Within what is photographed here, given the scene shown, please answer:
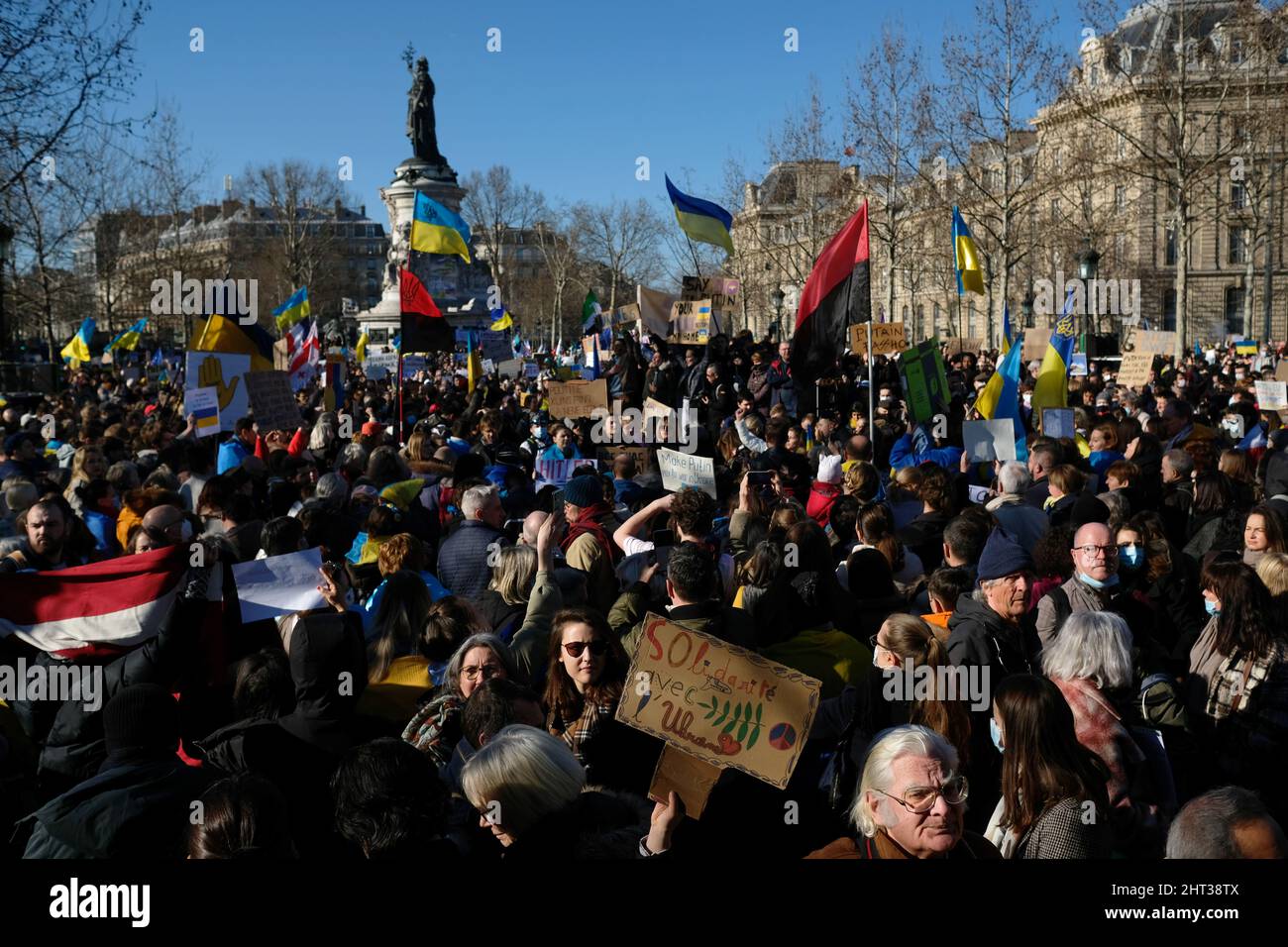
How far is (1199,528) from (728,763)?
4.90m

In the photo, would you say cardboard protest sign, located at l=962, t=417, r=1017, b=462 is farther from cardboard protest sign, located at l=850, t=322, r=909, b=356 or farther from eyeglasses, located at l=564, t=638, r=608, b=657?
eyeglasses, located at l=564, t=638, r=608, b=657

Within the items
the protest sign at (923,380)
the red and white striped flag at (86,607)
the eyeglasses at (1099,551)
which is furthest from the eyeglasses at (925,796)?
the protest sign at (923,380)

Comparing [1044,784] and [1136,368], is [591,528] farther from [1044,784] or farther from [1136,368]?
[1136,368]

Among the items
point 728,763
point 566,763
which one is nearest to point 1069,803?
point 728,763

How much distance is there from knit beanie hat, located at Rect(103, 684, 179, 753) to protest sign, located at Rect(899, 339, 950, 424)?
9.20 metres

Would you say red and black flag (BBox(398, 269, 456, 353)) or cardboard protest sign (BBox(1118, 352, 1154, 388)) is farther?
cardboard protest sign (BBox(1118, 352, 1154, 388))

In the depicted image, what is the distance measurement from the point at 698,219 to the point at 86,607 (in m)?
11.5

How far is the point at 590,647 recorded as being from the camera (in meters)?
4.23

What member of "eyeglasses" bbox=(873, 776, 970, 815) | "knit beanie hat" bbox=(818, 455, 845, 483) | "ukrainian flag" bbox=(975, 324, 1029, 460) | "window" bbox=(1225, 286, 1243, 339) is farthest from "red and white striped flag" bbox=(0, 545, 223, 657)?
"window" bbox=(1225, 286, 1243, 339)

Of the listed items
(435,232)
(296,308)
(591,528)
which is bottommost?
(591,528)

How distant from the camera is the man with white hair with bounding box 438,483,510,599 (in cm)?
666

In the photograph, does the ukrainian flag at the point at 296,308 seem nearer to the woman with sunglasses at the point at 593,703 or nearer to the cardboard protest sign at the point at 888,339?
the cardboard protest sign at the point at 888,339

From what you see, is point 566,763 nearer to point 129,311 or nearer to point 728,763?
point 728,763

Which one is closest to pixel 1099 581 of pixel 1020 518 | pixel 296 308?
pixel 1020 518
